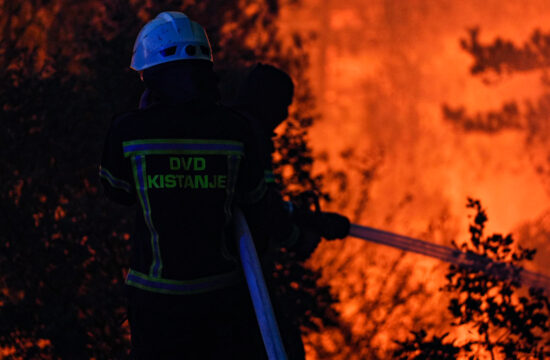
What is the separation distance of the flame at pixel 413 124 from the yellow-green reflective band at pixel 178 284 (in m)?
2.17

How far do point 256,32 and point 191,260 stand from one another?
250 centimetres

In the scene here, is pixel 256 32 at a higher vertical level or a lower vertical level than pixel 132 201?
higher

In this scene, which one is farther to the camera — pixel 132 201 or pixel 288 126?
pixel 288 126

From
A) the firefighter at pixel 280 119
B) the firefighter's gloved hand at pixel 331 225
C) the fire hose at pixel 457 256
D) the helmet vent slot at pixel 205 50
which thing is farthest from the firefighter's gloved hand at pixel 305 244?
the helmet vent slot at pixel 205 50

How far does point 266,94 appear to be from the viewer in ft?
10.4

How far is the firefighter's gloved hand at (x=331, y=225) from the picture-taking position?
3256 mm

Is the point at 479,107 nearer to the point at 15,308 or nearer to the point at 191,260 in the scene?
the point at 191,260

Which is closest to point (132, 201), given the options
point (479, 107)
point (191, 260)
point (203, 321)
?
point (191, 260)

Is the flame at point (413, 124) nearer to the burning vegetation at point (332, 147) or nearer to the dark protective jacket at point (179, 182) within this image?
the burning vegetation at point (332, 147)

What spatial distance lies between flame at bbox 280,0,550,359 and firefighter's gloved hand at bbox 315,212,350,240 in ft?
4.04

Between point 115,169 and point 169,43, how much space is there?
1.89 feet

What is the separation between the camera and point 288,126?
4.04 m

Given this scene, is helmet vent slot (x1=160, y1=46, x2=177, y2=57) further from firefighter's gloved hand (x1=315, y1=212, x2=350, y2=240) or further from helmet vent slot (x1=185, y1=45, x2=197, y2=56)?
firefighter's gloved hand (x1=315, y1=212, x2=350, y2=240)

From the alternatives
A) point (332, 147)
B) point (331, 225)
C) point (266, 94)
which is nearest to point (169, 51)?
point (266, 94)
